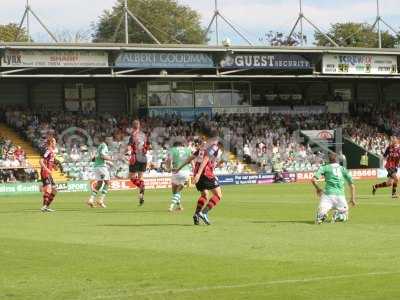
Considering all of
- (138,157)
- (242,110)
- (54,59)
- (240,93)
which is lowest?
(138,157)

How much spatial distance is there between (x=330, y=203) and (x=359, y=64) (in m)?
38.4

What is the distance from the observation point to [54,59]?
4788cm

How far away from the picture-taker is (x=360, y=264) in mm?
12312

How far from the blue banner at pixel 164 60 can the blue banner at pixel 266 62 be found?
116 centimetres

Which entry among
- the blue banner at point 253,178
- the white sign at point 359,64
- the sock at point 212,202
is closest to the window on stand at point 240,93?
the white sign at point 359,64

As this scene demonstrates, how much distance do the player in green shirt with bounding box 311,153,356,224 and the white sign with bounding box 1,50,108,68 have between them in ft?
100.0

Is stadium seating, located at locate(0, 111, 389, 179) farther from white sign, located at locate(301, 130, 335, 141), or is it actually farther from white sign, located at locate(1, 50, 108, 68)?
white sign, located at locate(1, 50, 108, 68)

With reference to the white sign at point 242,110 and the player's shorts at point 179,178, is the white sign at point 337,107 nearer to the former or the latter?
the white sign at point 242,110

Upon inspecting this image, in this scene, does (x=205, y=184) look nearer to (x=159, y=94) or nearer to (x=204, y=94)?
(x=159, y=94)

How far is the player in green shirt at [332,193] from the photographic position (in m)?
18.8

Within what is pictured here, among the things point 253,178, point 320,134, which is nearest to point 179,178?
point 253,178

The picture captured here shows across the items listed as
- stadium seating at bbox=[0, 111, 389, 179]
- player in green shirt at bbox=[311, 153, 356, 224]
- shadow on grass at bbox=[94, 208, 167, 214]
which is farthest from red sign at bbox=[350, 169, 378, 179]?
player in green shirt at bbox=[311, 153, 356, 224]

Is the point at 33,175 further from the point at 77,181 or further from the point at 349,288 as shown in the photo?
the point at 349,288

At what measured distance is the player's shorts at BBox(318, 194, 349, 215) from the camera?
737 inches
